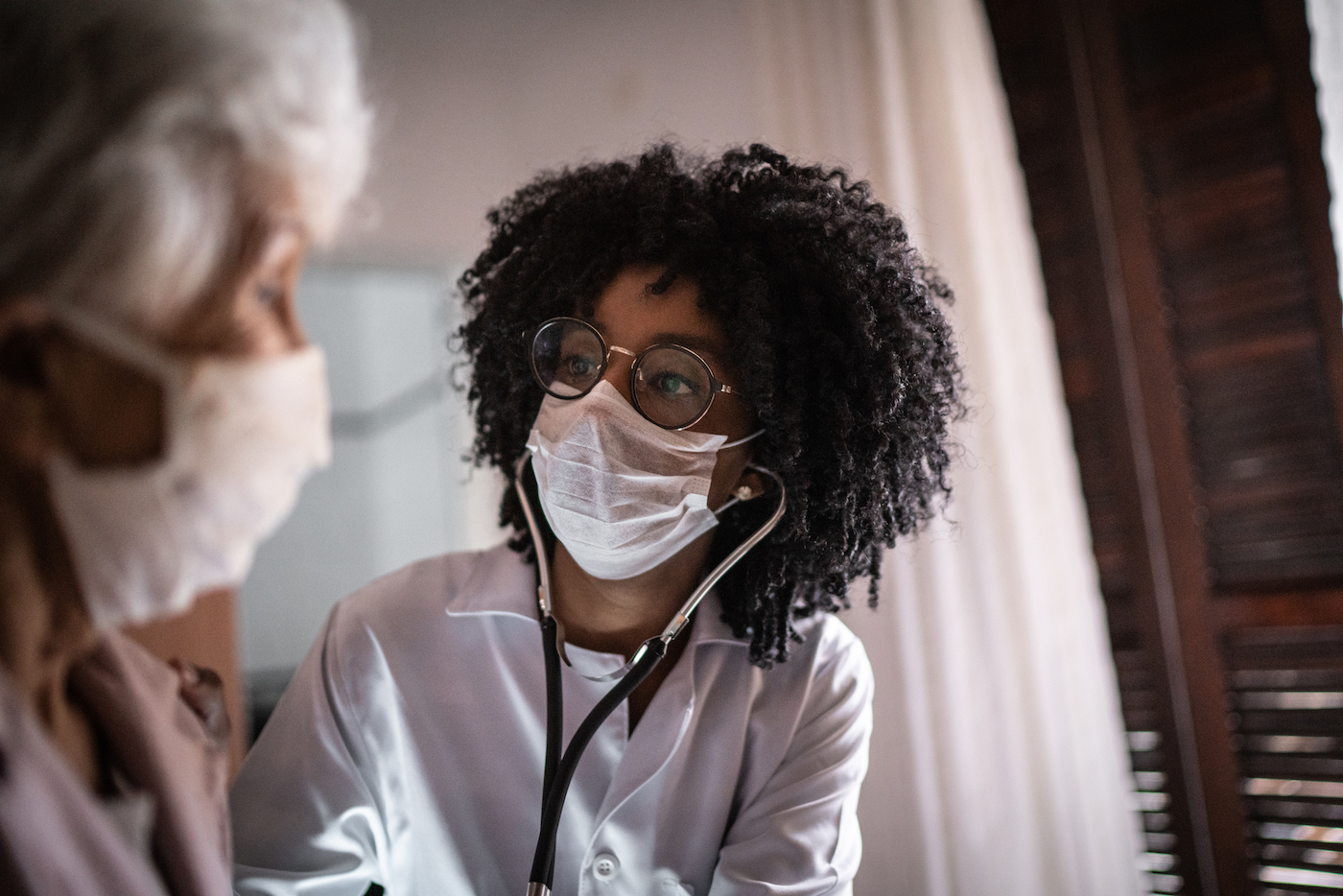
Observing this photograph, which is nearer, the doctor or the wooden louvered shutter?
the doctor

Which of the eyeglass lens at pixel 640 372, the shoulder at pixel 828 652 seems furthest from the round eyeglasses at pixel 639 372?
the shoulder at pixel 828 652

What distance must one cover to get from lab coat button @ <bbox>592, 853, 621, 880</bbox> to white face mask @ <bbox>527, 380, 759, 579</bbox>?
0.35 metres

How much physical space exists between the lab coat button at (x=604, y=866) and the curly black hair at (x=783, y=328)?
339 millimetres

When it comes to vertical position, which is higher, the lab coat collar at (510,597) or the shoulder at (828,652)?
the lab coat collar at (510,597)

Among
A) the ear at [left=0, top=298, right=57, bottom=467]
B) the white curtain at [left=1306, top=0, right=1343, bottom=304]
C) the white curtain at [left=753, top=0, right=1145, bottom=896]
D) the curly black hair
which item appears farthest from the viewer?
the white curtain at [left=753, top=0, right=1145, bottom=896]

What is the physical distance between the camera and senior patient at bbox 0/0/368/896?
1.88 ft

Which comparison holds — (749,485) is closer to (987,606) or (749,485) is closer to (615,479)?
(615,479)

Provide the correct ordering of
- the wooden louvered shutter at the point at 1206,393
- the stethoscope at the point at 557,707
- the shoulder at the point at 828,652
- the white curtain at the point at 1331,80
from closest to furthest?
the stethoscope at the point at 557,707
the shoulder at the point at 828,652
the white curtain at the point at 1331,80
the wooden louvered shutter at the point at 1206,393

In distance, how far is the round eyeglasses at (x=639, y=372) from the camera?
1.19 metres

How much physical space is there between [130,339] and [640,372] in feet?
2.21

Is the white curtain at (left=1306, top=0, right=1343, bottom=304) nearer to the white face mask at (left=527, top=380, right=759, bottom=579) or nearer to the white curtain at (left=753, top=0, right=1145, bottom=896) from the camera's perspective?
the white curtain at (left=753, top=0, right=1145, bottom=896)

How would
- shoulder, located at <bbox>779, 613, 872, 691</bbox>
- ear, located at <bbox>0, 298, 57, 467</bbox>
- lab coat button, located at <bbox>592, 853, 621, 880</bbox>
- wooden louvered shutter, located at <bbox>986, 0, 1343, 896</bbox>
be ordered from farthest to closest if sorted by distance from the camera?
1. wooden louvered shutter, located at <bbox>986, 0, 1343, 896</bbox>
2. shoulder, located at <bbox>779, 613, 872, 691</bbox>
3. lab coat button, located at <bbox>592, 853, 621, 880</bbox>
4. ear, located at <bbox>0, 298, 57, 467</bbox>

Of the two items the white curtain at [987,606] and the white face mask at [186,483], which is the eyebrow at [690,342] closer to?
the white face mask at [186,483]

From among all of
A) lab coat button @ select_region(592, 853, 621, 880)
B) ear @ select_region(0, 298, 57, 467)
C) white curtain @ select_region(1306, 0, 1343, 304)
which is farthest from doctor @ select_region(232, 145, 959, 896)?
white curtain @ select_region(1306, 0, 1343, 304)
